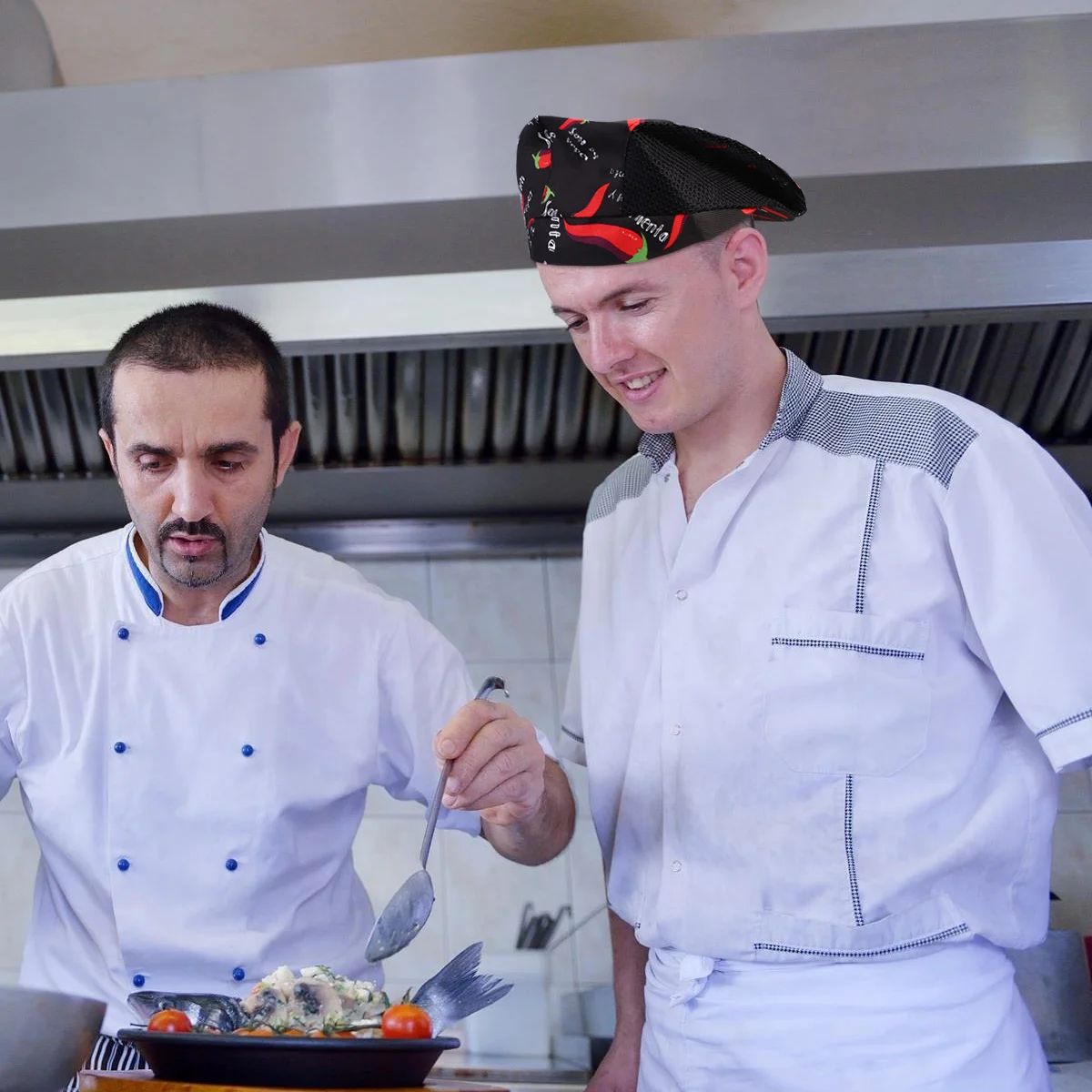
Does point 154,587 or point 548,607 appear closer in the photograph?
point 154,587

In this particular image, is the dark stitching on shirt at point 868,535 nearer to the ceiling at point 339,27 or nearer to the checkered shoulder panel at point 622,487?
the checkered shoulder panel at point 622,487

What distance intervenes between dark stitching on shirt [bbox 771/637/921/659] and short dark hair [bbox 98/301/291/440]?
0.66 metres

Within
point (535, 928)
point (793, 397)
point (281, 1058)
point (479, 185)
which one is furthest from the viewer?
point (535, 928)

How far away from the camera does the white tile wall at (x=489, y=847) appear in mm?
2639

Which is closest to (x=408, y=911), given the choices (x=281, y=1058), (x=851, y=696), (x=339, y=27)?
(x=281, y=1058)

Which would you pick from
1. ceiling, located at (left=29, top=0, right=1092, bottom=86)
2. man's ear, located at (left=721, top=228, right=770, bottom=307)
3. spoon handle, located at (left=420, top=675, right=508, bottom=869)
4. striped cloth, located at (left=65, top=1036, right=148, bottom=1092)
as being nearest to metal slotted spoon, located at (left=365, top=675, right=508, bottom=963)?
spoon handle, located at (left=420, top=675, right=508, bottom=869)

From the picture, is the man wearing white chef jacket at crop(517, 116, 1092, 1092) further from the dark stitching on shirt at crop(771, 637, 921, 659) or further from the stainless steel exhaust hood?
the stainless steel exhaust hood

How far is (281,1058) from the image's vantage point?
2.84 ft

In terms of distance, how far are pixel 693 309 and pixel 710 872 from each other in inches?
23.2

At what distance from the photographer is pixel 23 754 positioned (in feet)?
5.04

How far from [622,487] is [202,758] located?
24.2 inches

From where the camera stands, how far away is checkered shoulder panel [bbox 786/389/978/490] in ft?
4.27

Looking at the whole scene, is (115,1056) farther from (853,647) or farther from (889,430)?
(889,430)

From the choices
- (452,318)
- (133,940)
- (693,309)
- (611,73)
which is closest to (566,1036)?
(133,940)
